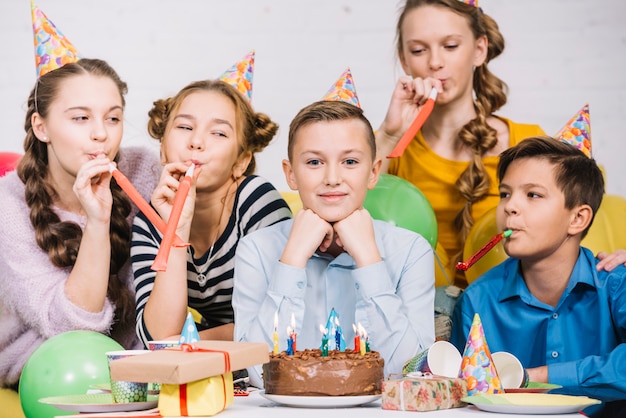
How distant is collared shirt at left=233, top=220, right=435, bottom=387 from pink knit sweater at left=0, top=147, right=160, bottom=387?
0.53m

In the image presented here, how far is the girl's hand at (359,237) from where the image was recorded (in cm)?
186

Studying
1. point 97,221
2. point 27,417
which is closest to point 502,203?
point 97,221

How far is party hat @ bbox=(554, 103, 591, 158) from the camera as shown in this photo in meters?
2.50

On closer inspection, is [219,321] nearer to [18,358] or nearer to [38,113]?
[18,358]

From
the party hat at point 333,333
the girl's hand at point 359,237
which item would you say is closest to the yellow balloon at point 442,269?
the girl's hand at point 359,237

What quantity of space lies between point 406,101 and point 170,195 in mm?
839

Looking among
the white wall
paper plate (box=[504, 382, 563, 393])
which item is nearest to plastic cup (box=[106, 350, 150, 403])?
paper plate (box=[504, 382, 563, 393])

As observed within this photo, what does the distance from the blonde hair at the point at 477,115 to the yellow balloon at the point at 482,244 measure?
0.15m

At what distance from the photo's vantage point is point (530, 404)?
50.2 inches

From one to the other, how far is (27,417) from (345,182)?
0.87 meters

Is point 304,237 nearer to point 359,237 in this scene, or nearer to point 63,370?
point 359,237

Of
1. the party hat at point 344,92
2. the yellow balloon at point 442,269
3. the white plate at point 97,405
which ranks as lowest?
the white plate at point 97,405

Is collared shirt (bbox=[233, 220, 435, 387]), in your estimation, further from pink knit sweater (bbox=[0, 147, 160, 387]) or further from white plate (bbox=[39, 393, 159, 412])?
pink knit sweater (bbox=[0, 147, 160, 387])

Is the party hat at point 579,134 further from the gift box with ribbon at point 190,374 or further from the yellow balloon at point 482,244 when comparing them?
the gift box with ribbon at point 190,374
